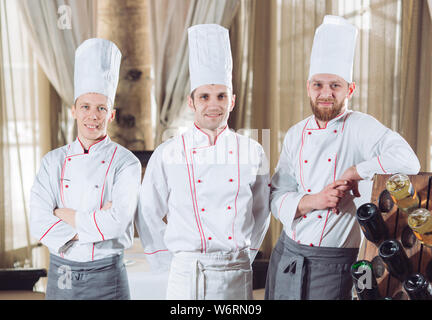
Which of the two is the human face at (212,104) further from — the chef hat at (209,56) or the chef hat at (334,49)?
the chef hat at (334,49)

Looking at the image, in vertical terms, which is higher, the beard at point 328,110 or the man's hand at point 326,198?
the beard at point 328,110

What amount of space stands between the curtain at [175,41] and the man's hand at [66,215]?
0.30 meters

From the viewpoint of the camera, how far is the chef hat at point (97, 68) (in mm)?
1072

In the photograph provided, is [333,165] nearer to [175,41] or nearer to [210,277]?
[210,277]

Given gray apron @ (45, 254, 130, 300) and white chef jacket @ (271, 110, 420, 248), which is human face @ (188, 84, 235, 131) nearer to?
white chef jacket @ (271, 110, 420, 248)

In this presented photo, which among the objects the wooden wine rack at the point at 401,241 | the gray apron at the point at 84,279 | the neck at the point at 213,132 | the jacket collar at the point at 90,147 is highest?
the neck at the point at 213,132

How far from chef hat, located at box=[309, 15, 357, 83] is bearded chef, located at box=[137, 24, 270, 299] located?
0.69 feet

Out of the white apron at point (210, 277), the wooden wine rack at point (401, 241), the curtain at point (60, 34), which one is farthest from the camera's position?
the curtain at point (60, 34)

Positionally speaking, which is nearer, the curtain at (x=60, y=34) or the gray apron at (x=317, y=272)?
the gray apron at (x=317, y=272)

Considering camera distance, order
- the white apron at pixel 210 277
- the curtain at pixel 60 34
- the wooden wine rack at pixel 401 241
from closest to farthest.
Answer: the wooden wine rack at pixel 401 241 < the white apron at pixel 210 277 < the curtain at pixel 60 34

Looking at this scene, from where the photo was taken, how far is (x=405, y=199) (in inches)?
37.1

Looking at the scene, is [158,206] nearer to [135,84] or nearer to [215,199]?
[215,199]

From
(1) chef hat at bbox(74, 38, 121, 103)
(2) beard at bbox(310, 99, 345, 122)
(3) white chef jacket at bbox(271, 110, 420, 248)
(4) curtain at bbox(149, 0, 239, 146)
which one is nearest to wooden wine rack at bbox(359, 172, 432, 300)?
(3) white chef jacket at bbox(271, 110, 420, 248)

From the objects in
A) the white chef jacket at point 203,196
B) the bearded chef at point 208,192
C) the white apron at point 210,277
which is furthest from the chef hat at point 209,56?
the white apron at point 210,277
